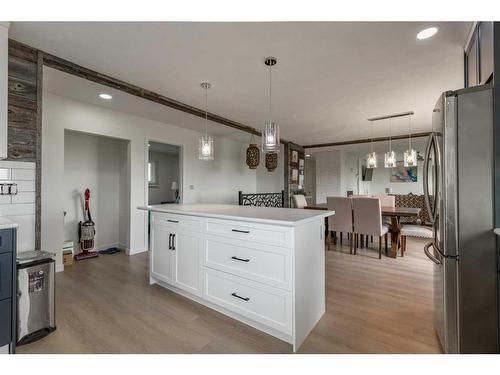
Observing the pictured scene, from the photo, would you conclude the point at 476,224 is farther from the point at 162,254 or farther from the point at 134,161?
the point at 134,161

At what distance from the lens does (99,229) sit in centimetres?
414

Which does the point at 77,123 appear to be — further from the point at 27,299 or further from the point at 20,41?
the point at 27,299

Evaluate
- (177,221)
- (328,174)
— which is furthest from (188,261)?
(328,174)

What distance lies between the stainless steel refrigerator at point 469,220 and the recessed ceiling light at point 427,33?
2.48 feet

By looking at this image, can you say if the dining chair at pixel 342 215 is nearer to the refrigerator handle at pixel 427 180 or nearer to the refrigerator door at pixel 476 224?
the refrigerator handle at pixel 427 180

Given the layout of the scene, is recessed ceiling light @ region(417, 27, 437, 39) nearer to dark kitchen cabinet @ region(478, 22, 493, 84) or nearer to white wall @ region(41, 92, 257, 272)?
dark kitchen cabinet @ region(478, 22, 493, 84)

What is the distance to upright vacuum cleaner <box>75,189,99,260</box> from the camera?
3.72 m

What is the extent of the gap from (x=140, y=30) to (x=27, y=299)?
2159 millimetres

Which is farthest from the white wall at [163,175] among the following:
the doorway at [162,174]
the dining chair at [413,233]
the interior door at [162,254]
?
the dining chair at [413,233]

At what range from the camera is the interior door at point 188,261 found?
85.5 inches

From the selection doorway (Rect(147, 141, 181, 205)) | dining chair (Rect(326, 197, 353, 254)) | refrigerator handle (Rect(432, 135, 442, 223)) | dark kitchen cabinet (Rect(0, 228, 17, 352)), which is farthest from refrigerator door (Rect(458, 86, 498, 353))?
doorway (Rect(147, 141, 181, 205))

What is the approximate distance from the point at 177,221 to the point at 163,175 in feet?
→ 16.9

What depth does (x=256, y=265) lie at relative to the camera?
5.87 ft

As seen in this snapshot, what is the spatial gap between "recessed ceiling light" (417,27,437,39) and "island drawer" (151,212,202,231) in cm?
234
